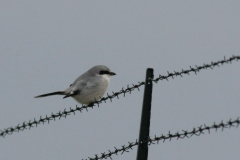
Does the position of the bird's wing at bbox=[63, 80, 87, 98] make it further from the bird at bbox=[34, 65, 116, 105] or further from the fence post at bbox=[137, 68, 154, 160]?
the fence post at bbox=[137, 68, 154, 160]

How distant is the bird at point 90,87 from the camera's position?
7422 millimetres

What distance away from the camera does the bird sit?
7.42m

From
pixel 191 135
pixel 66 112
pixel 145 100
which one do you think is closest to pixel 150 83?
pixel 145 100

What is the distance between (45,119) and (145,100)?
79.4 inches

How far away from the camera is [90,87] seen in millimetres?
7422

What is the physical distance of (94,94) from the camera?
7.43 meters

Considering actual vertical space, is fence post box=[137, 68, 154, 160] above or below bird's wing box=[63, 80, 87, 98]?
below

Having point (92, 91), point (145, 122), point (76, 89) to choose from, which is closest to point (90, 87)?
point (92, 91)

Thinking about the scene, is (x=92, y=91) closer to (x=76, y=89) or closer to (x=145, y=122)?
(x=76, y=89)

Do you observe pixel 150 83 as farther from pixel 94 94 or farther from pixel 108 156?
pixel 94 94

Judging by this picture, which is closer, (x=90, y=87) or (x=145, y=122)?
(x=145, y=122)

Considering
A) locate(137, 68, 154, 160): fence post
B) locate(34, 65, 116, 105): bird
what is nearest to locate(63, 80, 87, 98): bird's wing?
locate(34, 65, 116, 105): bird

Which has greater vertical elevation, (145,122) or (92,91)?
(92,91)

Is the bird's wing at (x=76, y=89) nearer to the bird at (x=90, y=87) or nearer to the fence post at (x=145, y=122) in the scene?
the bird at (x=90, y=87)
